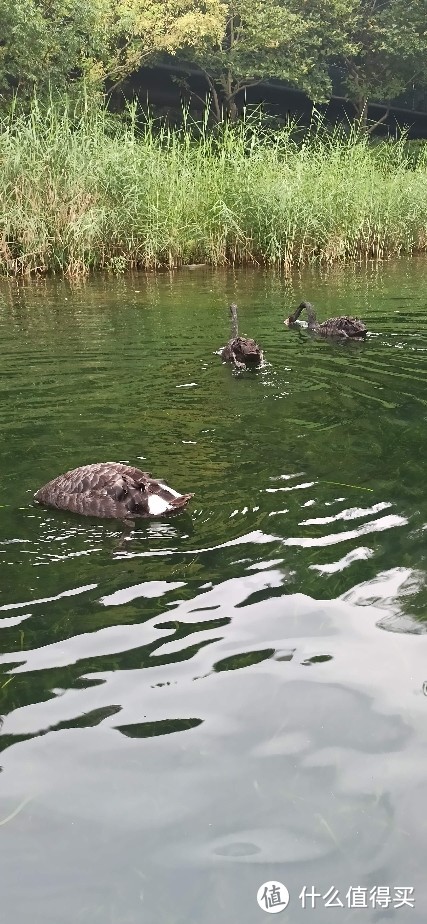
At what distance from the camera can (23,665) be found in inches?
133

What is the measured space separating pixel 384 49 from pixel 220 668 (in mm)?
43012

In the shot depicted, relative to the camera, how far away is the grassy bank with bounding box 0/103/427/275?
54.0ft

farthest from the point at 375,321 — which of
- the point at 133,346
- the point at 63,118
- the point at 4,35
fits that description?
the point at 4,35

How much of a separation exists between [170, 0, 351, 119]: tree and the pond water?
3429 cm

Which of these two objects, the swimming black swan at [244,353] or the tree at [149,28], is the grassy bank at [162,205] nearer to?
the swimming black swan at [244,353]

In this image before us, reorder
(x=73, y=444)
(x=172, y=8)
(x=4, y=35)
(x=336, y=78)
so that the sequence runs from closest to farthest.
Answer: (x=73, y=444)
(x=4, y=35)
(x=172, y=8)
(x=336, y=78)

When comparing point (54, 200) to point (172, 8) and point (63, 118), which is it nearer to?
point (63, 118)

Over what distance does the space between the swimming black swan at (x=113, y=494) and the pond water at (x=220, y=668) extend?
9cm

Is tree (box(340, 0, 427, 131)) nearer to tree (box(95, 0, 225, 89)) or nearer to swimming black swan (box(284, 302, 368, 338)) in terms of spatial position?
tree (box(95, 0, 225, 89))

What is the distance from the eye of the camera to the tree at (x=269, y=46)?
3831 centimetres

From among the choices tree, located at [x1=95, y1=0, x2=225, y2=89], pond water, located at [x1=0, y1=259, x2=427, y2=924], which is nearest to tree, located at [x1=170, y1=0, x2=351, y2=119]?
tree, located at [x1=95, y1=0, x2=225, y2=89]

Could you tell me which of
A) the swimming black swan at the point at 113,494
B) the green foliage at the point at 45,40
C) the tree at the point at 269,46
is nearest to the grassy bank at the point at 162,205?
the green foliage at the point at 45,40

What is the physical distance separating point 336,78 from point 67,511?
46.5 m

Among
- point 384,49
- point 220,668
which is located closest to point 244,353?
point 220,668
